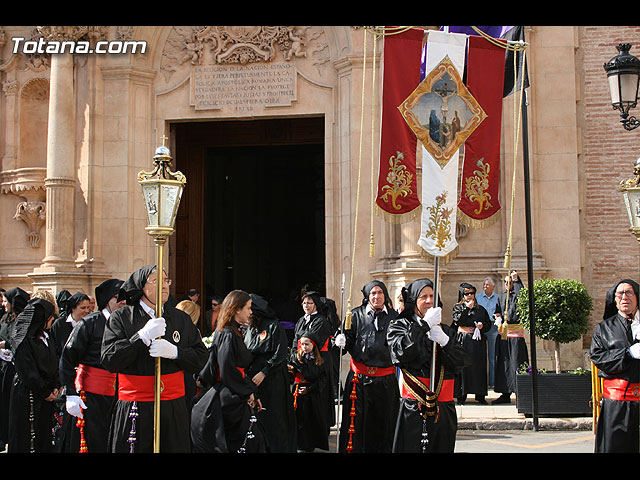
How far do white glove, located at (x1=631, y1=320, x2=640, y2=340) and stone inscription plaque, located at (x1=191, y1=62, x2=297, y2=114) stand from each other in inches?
395

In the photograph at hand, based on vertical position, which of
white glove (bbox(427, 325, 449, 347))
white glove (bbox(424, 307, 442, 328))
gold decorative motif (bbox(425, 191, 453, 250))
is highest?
gold decorative motif (bbox(425, 191, 453, 250))

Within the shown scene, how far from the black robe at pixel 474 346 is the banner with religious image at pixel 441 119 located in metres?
5.51

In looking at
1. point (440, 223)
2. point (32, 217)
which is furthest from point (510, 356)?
point (32, 217)

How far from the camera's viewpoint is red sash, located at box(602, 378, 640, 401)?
24.7 feet

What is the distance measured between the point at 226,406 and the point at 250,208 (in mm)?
16887

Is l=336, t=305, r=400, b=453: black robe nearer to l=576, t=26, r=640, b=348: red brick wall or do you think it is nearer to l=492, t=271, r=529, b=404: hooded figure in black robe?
l=492, t=271, r=529, b=404: hooded figure in black robe

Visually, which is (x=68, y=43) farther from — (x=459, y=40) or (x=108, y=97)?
(x=459, y=40)

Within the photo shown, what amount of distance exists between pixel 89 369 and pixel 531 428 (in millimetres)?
6302

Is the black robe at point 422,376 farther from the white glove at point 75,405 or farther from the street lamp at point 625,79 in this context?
the street lamp at point 625,79

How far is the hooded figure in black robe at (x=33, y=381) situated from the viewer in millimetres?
9266

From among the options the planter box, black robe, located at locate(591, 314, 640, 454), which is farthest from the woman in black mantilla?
the planter box

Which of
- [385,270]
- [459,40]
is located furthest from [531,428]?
[459,40]

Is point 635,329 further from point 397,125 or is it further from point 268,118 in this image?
point 268,118
